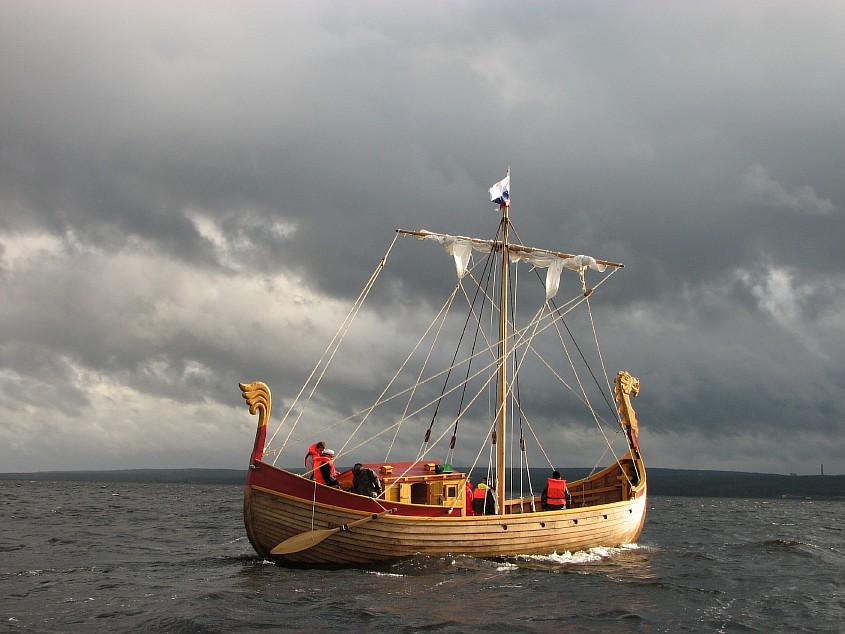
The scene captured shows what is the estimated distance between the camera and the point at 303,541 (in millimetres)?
21641

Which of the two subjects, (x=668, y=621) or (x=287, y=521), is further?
(x=287, y=521)

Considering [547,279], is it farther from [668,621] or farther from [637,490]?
[668,621]

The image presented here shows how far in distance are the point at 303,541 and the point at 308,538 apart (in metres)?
0.17

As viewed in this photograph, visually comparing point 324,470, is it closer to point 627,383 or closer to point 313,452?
point 313,452

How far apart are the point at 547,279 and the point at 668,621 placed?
16.3 meters

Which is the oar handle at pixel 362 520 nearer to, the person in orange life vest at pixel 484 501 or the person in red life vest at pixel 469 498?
the person in red life vest at pixel 469 498

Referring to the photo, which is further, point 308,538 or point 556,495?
point 556,495

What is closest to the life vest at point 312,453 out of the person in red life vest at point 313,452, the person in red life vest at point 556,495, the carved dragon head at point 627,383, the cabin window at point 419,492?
the person in red life vest at point 313,452

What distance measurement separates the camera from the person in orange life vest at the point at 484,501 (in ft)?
83.4

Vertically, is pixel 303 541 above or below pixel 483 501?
below

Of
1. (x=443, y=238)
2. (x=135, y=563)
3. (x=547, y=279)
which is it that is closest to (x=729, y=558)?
(x=547, y=279)

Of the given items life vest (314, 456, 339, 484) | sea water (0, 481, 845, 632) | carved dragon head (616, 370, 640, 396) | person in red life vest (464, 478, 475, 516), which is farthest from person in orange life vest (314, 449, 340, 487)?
carved dragon head (616, 370, 640, 396)

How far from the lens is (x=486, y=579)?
20.9m

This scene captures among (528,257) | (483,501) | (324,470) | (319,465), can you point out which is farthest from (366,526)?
(528,257)
